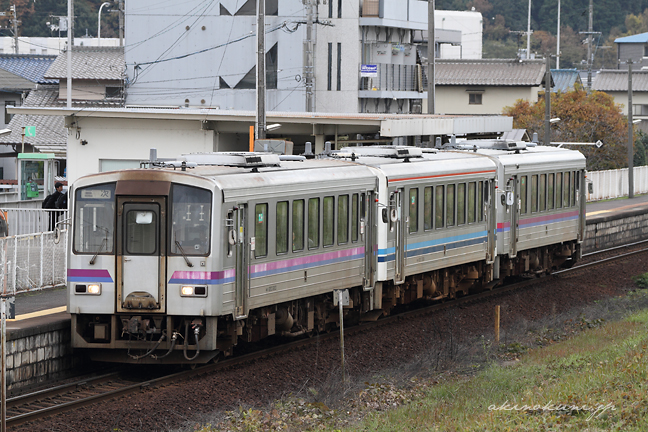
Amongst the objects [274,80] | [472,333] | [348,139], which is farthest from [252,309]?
[274,80]

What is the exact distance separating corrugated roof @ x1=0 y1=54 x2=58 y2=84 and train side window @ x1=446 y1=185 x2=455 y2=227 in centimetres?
4455

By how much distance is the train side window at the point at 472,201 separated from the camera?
19859 mm

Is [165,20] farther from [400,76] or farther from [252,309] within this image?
[252,309]

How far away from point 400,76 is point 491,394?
126 feet

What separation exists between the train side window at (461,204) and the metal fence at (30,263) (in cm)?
731

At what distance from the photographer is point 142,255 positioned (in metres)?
12.9

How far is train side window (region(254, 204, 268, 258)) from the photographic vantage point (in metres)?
13.7

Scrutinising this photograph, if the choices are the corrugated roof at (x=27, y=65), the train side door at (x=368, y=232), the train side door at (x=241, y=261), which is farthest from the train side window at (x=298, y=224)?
the corrugated roof at (x=27, y=65)

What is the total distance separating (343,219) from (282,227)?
1.80 meters

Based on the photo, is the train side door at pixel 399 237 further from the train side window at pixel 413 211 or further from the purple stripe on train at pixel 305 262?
the purple stripe on train at pixel 305 262

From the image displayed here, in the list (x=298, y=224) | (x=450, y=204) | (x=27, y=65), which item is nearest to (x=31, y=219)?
Answer: (x=450, y=204)

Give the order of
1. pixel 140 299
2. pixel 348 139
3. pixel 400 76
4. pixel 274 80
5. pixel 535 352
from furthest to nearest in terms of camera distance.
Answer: pixel 400 76 < pixel 274 80 < pixel 348 139 < pixel 535 352 < pixel 140 299

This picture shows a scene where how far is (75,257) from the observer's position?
43.0ft

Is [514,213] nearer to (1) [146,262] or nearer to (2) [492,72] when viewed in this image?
(1) [146,262]
